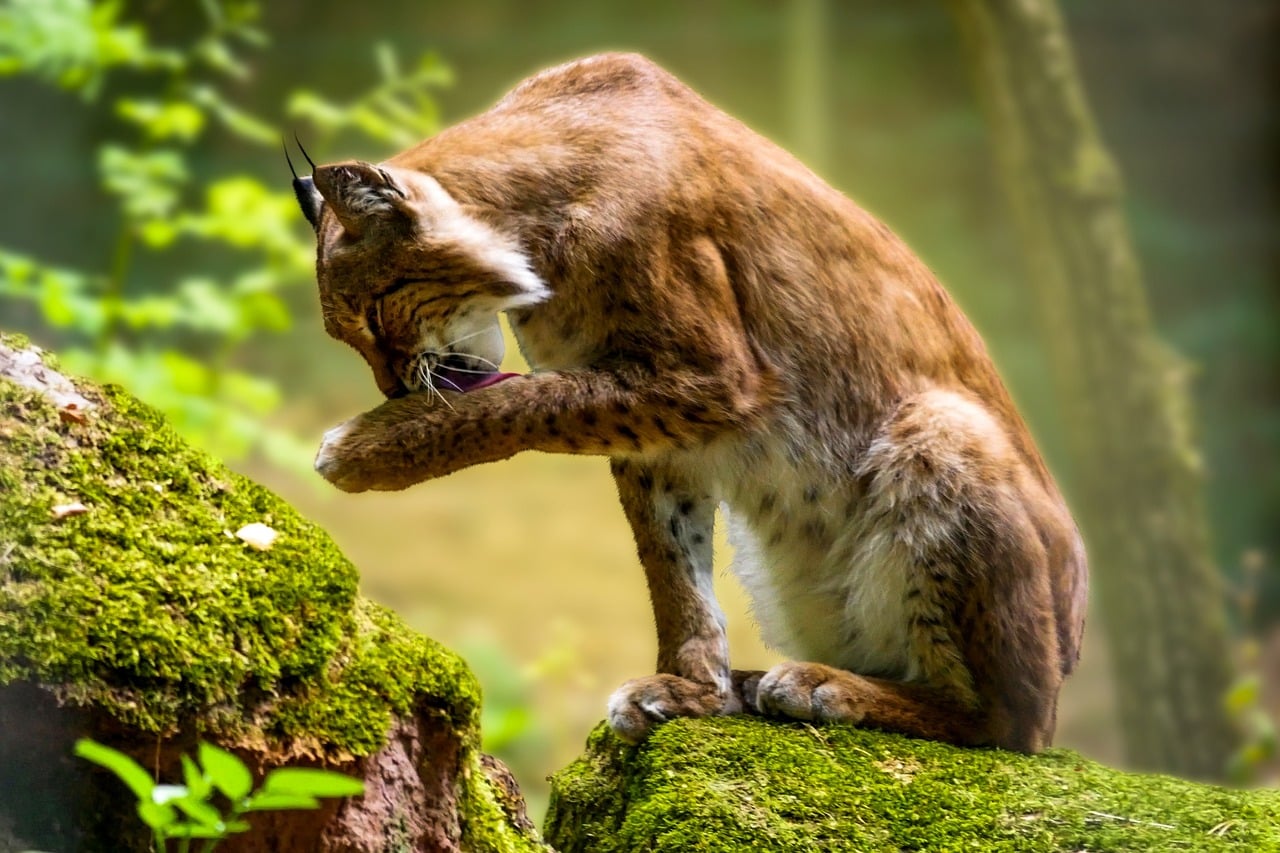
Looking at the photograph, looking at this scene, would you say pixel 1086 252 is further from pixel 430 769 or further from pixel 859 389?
pixel 430 769

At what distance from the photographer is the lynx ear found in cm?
324

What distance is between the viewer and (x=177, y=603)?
248 centimetres

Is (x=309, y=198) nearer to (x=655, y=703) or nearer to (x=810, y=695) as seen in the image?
(x=655, y=703)

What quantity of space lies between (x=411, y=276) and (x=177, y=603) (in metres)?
1.18

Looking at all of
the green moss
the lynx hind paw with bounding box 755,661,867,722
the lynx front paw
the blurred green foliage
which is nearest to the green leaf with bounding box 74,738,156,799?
the green moss

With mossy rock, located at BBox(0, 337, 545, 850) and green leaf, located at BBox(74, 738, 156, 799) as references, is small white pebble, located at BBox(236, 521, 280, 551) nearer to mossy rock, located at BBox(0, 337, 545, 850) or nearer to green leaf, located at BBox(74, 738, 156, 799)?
mossy rock, located at BBox(0, 337, 545, 850)

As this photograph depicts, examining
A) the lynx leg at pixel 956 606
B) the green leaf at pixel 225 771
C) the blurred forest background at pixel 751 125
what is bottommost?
the green leaf at pixel 225 771

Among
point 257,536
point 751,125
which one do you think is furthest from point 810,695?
point 751,125

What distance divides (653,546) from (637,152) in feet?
3.46

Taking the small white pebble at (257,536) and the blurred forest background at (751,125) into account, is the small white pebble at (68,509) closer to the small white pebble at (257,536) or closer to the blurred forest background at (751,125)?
the small white pebble at (257,536)

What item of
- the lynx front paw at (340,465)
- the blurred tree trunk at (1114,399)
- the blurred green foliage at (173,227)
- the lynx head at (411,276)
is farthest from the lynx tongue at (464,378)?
the blurred tree trunk at (1114,399)

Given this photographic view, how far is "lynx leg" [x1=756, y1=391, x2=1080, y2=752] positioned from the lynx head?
1.08 m

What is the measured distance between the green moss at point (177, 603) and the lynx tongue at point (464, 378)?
2.27 feet

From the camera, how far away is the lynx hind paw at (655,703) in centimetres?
333
